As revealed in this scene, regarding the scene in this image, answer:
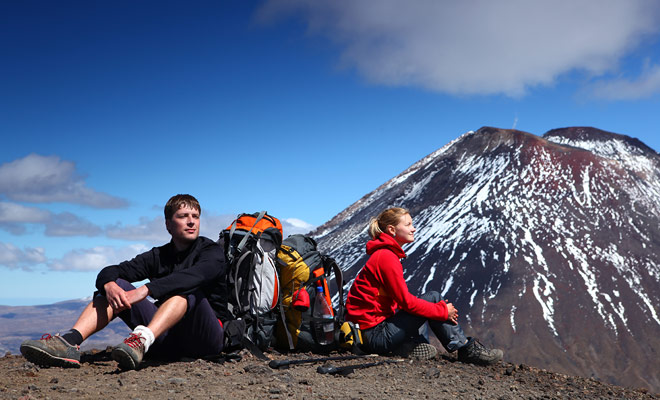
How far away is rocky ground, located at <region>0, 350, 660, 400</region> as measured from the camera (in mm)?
4953

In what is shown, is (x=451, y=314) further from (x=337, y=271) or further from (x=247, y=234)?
(x=247, y=234)

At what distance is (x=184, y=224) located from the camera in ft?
19.0

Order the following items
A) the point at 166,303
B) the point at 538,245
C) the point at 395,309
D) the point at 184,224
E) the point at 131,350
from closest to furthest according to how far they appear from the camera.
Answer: the point at 131,350 < the point at 166,303 < the point at 184,224 < the point at 395,309 < the point at 538,245

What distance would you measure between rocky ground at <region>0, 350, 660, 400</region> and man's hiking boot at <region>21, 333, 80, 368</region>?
81 millimetres

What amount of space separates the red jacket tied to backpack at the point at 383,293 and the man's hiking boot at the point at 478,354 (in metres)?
0.79

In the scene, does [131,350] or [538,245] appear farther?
[538,245]

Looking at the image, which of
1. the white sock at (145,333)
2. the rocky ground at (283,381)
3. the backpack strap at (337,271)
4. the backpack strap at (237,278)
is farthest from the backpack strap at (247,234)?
the white sock at (145,333)

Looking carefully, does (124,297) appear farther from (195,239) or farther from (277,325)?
(277,325)

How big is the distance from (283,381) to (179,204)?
6.13 ft

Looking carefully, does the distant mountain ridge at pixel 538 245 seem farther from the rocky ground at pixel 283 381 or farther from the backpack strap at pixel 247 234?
the backpack strap at pixel 247 234

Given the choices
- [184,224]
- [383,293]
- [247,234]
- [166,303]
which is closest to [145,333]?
[166,303]

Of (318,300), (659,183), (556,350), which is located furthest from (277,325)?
(659,183)

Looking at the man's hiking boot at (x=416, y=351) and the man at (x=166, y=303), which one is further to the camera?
the man's hiking boot at (x=416, y=351)

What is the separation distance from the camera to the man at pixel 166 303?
5340 millimetres
